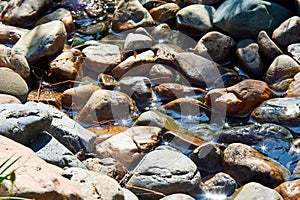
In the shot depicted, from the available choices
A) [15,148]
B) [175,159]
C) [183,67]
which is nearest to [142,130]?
[175,159]

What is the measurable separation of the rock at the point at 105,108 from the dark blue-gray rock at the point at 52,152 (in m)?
0.78

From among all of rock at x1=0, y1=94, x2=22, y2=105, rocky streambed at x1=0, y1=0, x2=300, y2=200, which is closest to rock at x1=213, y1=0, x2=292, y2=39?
rocky streambed at x1=0, y1=0, x2=300, y2=200

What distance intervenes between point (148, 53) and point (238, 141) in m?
1.32

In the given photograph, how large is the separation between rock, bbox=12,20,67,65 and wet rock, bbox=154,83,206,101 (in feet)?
3.36

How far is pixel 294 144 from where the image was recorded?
11.2 feet

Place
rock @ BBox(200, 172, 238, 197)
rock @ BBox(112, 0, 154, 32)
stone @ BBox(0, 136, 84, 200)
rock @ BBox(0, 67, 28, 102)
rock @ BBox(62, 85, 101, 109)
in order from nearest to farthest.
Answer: stone @ BBox(0, 136, 84, 200) → rock @ BBox(200, 172, 238, 197) → rock @ BBox(0, 67, 28, 102) → rock @ BBox(62, 85, 101, 109) → rock @ BBox(112, 0, 154, 32)

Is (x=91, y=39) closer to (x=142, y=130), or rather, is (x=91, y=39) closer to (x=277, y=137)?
(x=142, y=130)

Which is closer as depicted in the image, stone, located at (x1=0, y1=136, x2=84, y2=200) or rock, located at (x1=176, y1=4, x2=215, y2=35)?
stone, located at (x1=0, y1=136, x2=84, y2=200)

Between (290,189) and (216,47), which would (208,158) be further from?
(216,47)

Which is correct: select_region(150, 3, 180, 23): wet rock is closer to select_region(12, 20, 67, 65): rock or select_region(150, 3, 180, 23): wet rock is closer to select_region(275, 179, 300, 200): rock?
select_region(12, 20, 67, 65): rock

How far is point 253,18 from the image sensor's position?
4.43 meters

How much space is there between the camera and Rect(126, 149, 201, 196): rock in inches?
116

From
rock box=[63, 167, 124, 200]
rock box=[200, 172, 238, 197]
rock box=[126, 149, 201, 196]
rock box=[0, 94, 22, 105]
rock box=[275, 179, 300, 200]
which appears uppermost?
rock box=[63, 167, 124, 200]

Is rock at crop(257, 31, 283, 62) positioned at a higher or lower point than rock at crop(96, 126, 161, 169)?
higher
